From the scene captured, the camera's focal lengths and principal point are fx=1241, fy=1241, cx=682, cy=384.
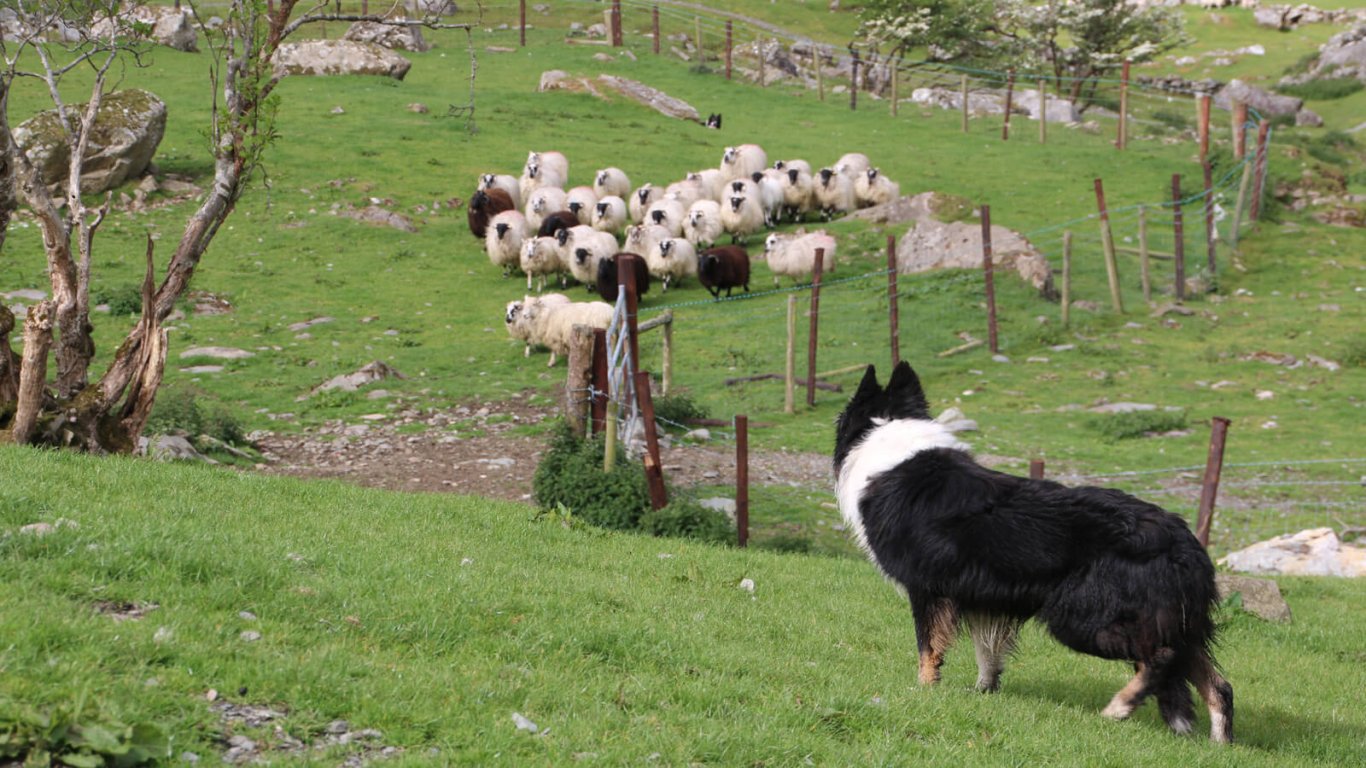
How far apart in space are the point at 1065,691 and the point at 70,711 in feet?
19.1

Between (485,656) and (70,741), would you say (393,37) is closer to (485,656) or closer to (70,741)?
(485,656)

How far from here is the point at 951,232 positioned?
90.3 ft

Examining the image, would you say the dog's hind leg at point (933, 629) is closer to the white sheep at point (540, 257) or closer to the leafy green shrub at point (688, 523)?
the leafy green shrub at point (688, 523)

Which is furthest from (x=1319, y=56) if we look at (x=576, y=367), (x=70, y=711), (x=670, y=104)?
(x=70, y=711)

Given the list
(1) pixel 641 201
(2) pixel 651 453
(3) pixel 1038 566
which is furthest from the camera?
(1) pixel 641 201

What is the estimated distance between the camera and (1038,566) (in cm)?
686

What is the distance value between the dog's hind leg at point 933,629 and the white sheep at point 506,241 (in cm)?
2180

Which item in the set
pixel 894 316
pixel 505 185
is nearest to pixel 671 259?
pixel 894 316

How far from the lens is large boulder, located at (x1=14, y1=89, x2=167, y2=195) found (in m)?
27.6

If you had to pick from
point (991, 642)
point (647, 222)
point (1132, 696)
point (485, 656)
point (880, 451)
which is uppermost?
point (880, 451)

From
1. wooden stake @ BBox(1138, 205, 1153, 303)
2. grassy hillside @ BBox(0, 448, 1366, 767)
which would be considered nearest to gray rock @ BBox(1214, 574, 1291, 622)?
grassy hillside @ BBox(0, 448, 1366, 767)

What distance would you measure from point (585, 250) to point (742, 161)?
30.7 feet

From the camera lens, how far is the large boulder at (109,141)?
27641 mm

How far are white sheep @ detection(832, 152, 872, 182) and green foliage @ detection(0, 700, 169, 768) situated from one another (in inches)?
1178
